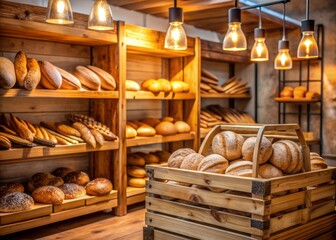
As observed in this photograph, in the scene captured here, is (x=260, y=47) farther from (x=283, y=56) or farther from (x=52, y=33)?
(x=52, y=33)

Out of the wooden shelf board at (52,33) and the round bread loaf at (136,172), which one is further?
the round bread loaf at (136,172)

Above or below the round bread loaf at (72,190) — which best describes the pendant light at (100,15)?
above

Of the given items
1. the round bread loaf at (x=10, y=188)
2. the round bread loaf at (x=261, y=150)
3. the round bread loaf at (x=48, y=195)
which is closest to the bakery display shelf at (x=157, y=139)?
the round bread loaf at (x=48, y=195)

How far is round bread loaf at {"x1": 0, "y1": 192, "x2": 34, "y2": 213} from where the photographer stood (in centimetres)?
316

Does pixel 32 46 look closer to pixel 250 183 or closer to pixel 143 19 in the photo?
pixel 143 19

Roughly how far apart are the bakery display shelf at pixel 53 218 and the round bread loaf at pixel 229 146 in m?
1.59

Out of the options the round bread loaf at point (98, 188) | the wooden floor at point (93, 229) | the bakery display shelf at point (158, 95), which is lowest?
the wooden floor at point (93, 229)

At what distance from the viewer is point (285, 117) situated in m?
5.94

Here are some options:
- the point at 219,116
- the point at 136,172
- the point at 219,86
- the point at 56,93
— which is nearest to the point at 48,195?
the point at 56,93

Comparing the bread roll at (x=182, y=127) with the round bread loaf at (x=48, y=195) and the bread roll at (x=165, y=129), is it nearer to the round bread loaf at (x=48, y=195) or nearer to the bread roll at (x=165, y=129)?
the bread roll at (x=165, y=129)

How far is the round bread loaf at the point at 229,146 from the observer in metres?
2.50

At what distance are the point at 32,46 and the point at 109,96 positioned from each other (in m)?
0.80

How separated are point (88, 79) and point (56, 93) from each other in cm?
44

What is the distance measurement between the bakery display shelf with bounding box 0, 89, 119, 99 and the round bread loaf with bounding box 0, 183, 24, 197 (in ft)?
2.48
